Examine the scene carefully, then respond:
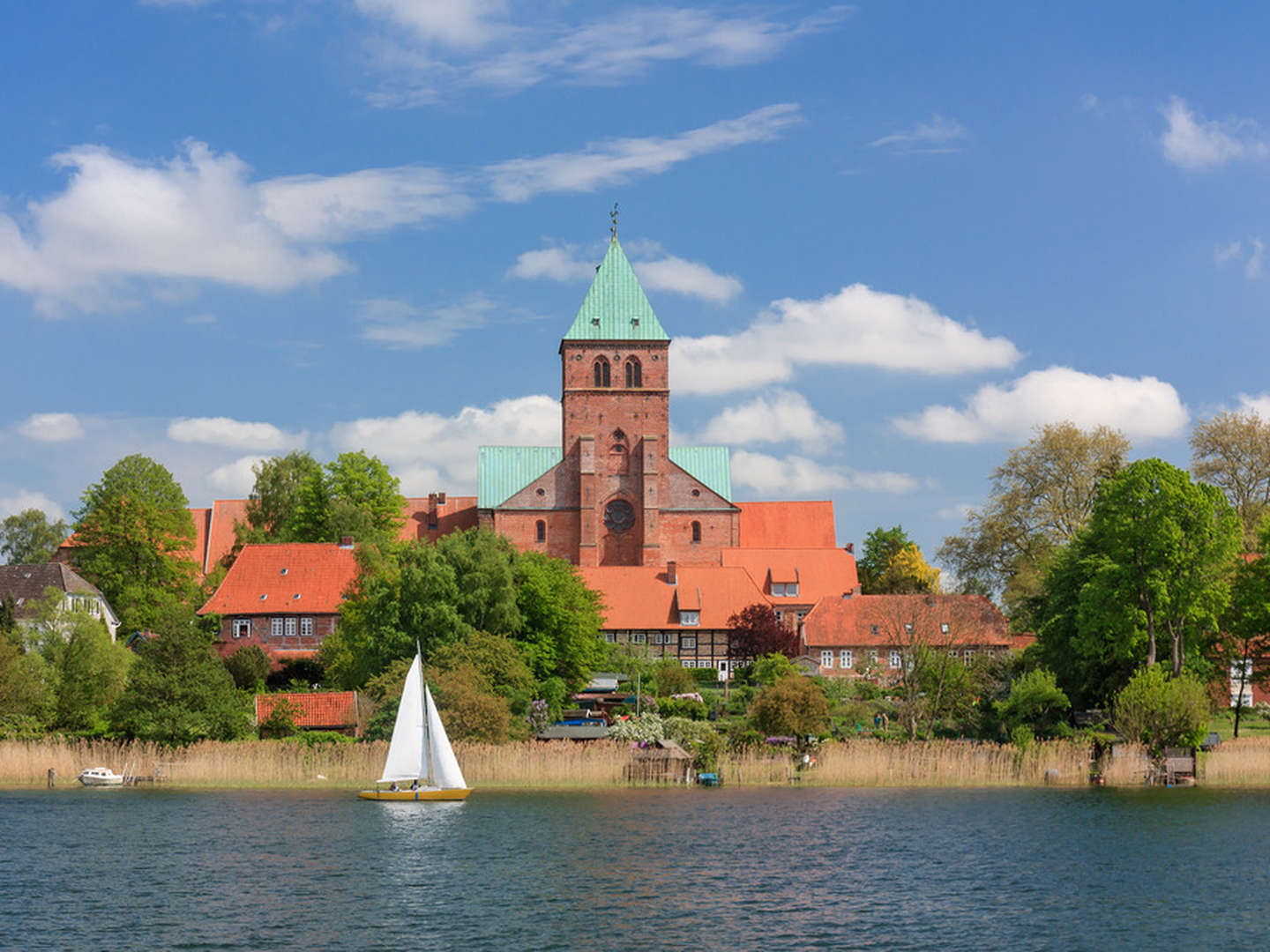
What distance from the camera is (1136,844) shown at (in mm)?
36781

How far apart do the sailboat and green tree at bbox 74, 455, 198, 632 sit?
3912cm

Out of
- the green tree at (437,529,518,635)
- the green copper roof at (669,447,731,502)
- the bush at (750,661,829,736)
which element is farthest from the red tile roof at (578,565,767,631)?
the bush at (750,661,829,736)

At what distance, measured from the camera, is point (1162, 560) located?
5503cm

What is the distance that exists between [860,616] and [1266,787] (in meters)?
32.8

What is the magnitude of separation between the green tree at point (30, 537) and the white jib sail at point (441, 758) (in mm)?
80736

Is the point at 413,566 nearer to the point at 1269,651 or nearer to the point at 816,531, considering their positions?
the point at 1269,651

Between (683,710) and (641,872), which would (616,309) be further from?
(641,872)

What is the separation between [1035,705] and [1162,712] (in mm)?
5523

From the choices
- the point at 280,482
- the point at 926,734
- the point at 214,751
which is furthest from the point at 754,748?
the point at 280,482

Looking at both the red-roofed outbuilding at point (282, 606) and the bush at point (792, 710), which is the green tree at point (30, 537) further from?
the bush at point (792, 710)

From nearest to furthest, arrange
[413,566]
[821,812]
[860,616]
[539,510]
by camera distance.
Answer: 1. [821,812]
2. [413,566]
3. [860,616]
4. [539,510]

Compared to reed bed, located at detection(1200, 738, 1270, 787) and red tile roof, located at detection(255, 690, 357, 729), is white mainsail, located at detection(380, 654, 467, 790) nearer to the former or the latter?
red tile roof, located at detection(255, 690, 357, 729)

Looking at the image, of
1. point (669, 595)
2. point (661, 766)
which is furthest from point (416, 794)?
point (669, 595)

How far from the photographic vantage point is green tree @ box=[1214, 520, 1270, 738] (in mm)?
55188
